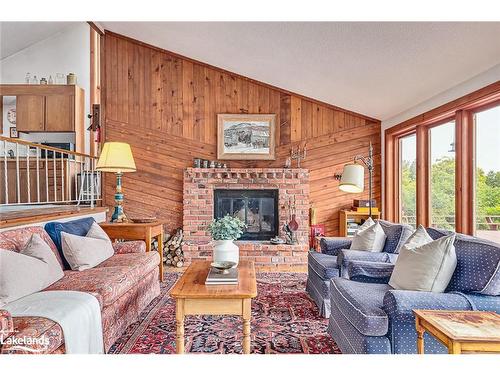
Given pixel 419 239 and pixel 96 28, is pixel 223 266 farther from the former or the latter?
pixel 96 28

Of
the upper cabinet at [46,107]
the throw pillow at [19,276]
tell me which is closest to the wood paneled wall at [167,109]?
the upper cabinet at [46,107]

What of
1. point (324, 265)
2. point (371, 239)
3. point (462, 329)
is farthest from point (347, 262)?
point (462, 329)

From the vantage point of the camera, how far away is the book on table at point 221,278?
251 cm

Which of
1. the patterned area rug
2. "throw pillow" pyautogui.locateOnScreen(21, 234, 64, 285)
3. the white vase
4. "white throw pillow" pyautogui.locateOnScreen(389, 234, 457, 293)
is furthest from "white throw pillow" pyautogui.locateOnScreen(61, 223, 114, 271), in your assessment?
"white throw pillow" pyautogui.locateOnScreen(389, 234, 457, 293)

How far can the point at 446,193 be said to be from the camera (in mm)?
4094

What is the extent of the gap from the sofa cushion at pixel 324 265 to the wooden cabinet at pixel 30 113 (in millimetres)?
5000

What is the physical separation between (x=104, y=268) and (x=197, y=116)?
3.24m

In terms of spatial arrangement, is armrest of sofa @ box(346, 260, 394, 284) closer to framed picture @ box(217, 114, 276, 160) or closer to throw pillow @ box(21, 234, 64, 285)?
throw pillow @ box(21, 234, 64, 285)

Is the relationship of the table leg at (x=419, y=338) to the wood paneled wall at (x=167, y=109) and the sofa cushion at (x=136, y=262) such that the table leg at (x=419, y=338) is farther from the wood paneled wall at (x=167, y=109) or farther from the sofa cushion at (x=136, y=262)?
the wood paneled wall at (x=167, y=109)

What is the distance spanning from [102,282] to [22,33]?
16.4ft

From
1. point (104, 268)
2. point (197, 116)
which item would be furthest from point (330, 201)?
point (104, 268)

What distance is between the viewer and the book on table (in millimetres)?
2506
